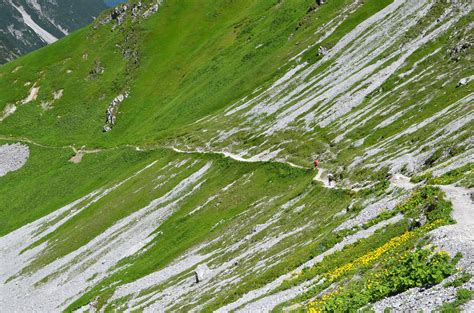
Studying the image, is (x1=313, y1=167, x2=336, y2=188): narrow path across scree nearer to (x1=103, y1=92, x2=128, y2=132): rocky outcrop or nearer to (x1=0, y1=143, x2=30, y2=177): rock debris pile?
(x1=103, y1=92, x2=128, y2=132): rocky outcrop

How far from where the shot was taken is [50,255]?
92938 mm

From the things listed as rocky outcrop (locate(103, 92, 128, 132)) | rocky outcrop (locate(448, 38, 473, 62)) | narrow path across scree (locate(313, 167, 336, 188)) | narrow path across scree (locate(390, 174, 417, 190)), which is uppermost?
rocky outcrop (locate(103, 92, 128, 132))

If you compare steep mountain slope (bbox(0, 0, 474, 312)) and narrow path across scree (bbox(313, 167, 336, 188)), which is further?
narrow path across scree (bbox(313, 167, 336, 188))

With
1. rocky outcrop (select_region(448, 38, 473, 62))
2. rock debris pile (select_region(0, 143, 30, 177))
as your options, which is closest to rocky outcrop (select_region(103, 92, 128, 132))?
rock debris pile (select_region(0, 143, 30, 177))

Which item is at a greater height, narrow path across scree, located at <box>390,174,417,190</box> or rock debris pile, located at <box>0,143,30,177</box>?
rock debris pile, located at <box>0,143,30,177</box>

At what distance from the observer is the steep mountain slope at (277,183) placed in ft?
108

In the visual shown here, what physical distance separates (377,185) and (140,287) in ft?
113

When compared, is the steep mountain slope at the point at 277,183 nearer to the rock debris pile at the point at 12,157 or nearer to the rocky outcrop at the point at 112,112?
the rock debris pile at the point at 12,157

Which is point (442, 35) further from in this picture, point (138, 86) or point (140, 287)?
point (138, 86)

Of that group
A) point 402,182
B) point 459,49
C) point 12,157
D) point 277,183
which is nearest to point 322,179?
point 277,183

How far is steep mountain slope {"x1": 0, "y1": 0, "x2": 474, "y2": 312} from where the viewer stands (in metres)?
32.9

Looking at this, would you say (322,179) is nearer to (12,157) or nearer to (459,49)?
(459,49)

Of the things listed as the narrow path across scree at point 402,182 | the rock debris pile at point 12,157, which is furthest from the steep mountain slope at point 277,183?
the rock debris pile at point 12,157

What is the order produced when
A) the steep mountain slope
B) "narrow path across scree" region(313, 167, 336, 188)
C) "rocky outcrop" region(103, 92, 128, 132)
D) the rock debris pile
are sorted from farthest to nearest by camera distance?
"rocky outcrop" region(103, 92, 128, 132) → the rock debris pile → "narrow path across scree" region(313, 167, 336, 188) → the steep mountain slope
